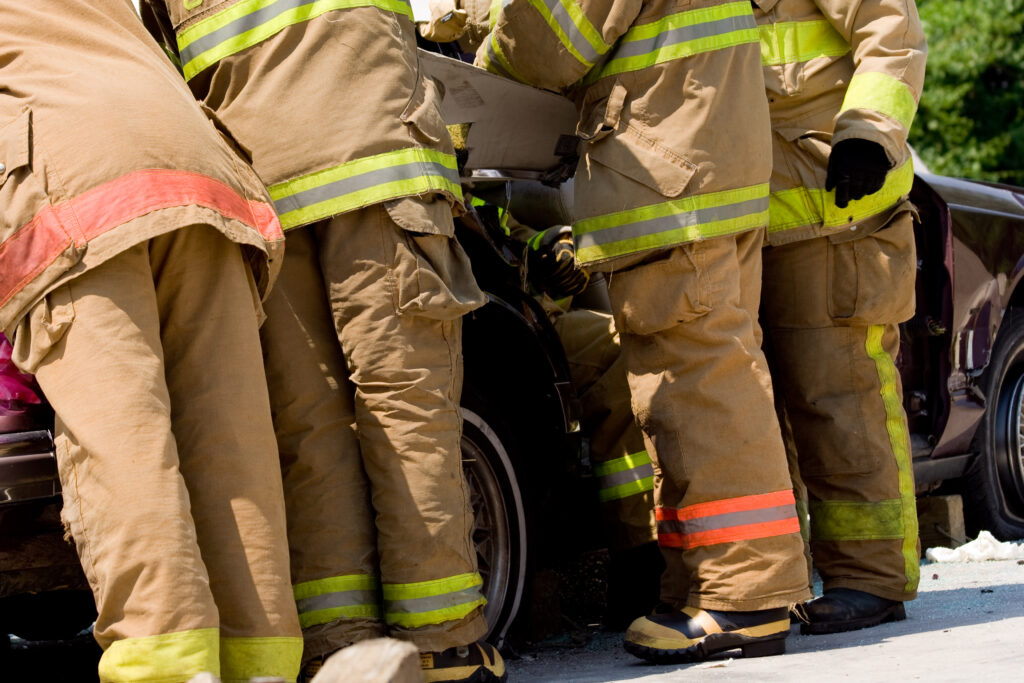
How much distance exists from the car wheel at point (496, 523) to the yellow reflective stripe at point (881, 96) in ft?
4.49

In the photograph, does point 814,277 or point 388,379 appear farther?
point 814,277

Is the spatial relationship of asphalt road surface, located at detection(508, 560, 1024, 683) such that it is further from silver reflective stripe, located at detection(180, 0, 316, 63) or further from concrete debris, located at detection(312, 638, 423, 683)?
silver reflective stripe, located at detection(180, 0, 316, 63)

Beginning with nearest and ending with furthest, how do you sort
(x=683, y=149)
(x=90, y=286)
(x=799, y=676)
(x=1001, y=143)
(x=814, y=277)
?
(x=90, y=286) < (x=799, y=676) < (x=683, y=149) < (x=814, y=277) < (x=1001, y=143)

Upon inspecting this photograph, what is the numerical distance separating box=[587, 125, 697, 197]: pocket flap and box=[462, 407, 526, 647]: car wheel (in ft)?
2.50

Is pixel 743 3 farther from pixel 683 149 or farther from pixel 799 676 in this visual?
pixel 799 676

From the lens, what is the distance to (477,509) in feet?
11.7

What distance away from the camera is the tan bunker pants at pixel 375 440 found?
9.78ft

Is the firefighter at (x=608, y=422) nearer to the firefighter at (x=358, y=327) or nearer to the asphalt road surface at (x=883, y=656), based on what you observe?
→ the asphalt road surface at (x=883, y=656)

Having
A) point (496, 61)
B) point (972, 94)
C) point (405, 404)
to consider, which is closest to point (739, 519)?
point (405, 404)

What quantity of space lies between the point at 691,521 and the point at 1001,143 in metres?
13.8

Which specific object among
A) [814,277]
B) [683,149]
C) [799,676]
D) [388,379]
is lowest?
[799,676]

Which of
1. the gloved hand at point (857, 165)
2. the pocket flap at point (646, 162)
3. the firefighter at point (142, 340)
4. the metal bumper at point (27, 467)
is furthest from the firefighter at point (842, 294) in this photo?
the metal bumper at point (27, 467)

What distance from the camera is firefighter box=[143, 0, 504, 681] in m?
2.99

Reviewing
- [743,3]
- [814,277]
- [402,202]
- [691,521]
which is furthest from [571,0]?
[691,521]
